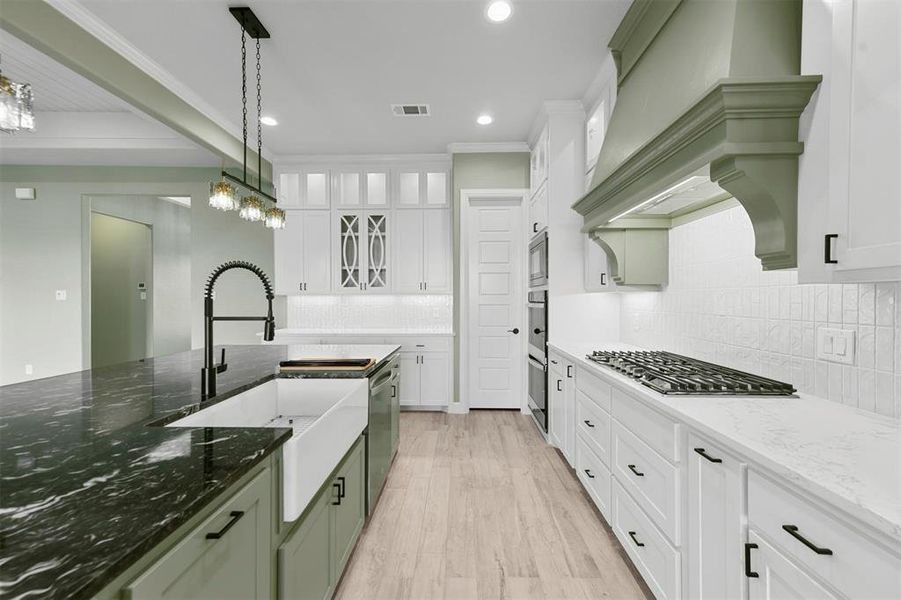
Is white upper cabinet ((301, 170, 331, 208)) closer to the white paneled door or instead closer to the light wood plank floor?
the white paneled door

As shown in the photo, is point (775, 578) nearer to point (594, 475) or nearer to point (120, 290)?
point (594, 475)

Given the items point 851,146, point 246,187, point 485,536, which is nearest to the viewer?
point 851,146

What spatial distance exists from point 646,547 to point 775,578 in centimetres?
77

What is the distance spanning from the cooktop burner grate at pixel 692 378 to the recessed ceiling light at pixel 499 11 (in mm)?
2119

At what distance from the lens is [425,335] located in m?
4.44

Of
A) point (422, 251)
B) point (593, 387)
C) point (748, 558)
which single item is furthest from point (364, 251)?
point (748, 558)

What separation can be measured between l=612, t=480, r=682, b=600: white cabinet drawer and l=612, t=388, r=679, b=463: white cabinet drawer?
0.34m

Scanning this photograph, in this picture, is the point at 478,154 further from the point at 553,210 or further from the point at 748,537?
the point at 748,537

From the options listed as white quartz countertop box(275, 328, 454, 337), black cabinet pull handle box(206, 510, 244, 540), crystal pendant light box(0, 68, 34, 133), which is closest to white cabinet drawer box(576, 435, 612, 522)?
black cabinet pull handle box(206, 510, 244, 540)

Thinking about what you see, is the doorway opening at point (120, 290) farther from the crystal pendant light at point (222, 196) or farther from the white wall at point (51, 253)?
the crystal pendant light at point (222, 196)

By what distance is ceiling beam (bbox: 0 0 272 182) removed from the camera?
6.98 feet

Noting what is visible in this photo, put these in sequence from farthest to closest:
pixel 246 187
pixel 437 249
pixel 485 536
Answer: pixel 437 249 → pixel 246 187 → pixel 485 536

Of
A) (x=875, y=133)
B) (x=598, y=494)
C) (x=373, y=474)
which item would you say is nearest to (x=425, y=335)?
(x=373, y=474)

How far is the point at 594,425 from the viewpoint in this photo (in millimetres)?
2283
